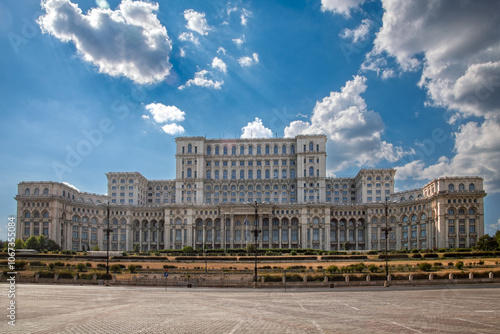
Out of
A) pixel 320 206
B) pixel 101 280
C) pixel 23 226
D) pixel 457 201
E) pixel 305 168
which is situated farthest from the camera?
pixel 305 168

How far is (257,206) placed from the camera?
111938 mm

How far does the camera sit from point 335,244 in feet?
412

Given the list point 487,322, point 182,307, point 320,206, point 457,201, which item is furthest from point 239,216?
point 487,322

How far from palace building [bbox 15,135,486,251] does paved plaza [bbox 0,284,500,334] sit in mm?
79815

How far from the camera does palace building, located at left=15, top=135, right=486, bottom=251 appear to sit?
10944 cm

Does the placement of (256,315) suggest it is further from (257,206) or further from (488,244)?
(257,206)

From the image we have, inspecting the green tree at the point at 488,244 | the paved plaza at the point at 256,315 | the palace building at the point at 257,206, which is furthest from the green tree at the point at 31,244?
the green tree at the point at 488,244

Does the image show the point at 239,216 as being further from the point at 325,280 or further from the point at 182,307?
the point at 182,307

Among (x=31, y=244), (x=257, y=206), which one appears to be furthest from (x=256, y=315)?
(x=31, y=244)

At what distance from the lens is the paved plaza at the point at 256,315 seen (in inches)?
814

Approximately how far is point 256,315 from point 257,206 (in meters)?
86.6

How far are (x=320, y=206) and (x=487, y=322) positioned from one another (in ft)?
331

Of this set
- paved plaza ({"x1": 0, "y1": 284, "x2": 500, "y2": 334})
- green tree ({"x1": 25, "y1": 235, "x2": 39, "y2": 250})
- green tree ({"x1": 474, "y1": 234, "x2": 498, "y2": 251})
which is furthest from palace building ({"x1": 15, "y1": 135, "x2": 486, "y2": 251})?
paved plaza ({"x1": 0, "y1": 284, "x2": 500, "y2": 334})

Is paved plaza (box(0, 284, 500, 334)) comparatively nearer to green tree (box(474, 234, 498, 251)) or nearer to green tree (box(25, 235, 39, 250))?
green tree (box(474, 234, 498, 251))
